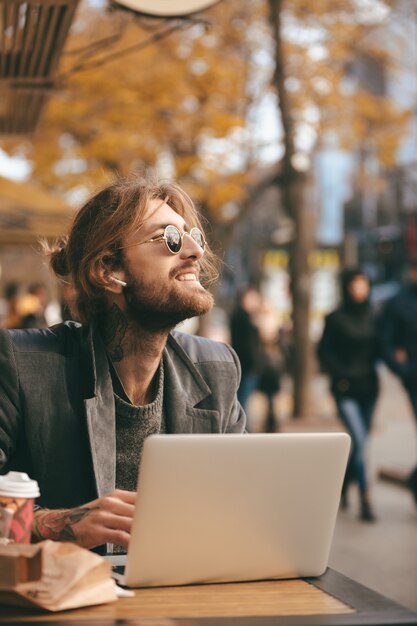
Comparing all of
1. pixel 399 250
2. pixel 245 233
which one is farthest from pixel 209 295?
pixel 399 250

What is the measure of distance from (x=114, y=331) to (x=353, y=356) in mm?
6786

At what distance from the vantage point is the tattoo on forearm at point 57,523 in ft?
8.42

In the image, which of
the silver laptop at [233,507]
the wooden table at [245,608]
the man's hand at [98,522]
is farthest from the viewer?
the man's hand at [98,522]

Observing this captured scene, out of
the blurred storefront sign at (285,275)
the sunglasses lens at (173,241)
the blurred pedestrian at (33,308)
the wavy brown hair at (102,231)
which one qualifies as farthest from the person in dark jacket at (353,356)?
the blurred storefront sign at (285,275)

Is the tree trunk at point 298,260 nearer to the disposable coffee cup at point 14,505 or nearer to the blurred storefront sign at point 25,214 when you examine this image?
the blurred storefront sign at point 25,214

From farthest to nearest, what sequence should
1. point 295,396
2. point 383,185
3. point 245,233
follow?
point 245,233 → point 383,185 → point 295,396

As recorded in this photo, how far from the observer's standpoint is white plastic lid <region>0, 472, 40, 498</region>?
225 centimetres

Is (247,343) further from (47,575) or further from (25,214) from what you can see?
(47,575)

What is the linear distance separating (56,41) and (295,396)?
11954 millimetres

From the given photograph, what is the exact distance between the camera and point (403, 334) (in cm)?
952

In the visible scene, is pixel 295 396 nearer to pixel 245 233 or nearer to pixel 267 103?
A: pixel 267 103

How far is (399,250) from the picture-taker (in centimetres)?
5153

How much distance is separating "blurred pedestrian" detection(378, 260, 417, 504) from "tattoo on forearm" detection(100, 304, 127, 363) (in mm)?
6313

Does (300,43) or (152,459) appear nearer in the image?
(152,459)
